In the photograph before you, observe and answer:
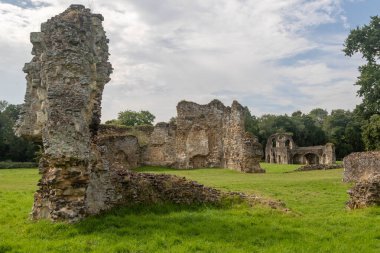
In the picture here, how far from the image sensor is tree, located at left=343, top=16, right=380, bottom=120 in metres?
27.7

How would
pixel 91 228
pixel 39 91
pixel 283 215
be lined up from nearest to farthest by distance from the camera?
pixel 91 228 < pixel 283 215 < pixel 39 91

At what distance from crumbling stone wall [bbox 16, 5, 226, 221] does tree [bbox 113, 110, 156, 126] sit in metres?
59.3

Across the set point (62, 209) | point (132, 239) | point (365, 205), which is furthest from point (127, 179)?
point (365, 205)

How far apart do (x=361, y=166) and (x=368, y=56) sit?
11.7 meters

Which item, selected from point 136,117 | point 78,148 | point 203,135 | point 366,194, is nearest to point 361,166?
point 366,194

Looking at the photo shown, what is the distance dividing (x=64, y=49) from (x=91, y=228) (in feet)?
14.0

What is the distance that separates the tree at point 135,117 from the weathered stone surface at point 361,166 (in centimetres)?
5289

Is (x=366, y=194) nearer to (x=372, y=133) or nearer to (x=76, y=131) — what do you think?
(x=76, y=131)

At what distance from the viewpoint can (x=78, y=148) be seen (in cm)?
951

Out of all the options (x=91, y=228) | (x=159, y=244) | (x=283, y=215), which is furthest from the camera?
(x=283, y=215)

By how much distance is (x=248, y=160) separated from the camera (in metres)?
27.7

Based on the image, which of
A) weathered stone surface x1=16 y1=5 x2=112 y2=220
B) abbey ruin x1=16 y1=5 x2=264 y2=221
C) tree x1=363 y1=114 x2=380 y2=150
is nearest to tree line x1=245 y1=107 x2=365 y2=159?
tree x1=363 y1=114 x2=380 y2=150

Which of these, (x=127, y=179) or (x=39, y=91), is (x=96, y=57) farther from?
(x=127, y=179)

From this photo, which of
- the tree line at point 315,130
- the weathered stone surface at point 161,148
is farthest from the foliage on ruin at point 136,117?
the weathered stone surface at point 161,148
